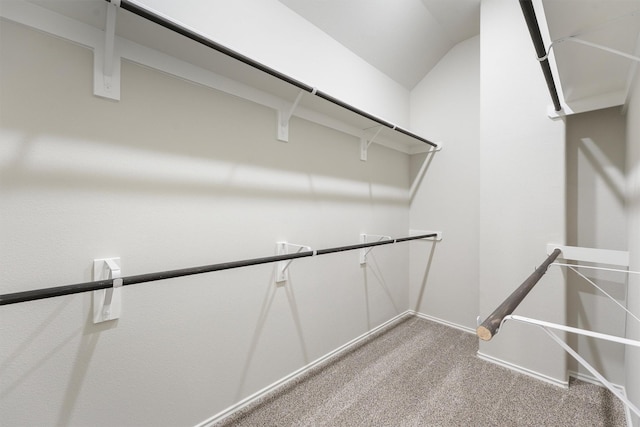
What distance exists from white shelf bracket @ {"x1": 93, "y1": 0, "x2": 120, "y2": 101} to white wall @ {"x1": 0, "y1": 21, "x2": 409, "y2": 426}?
32 mm

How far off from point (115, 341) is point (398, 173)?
8.08ft

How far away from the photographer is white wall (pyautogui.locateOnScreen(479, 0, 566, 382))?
5.63 feet

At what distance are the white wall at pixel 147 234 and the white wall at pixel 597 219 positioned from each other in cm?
172

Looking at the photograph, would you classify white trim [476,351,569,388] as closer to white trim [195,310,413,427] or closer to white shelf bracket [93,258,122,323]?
white trim [195,310,413,427]

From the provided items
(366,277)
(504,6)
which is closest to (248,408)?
(366,277)

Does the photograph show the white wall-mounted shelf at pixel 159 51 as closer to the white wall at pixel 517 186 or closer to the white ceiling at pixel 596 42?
the white ceiling at pixel 596 42

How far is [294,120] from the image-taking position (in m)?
1.74

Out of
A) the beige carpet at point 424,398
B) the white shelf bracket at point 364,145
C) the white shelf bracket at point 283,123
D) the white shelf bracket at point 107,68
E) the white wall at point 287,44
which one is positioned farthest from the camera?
the white shelf bracket at point 364,145

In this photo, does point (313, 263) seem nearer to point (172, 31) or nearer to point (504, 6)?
point (172, 31)

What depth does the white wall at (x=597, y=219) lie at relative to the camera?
5.51ft

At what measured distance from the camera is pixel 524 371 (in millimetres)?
1821

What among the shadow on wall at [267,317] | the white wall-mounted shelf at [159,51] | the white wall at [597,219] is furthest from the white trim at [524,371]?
the white wall-mounted shelf at [159,51]

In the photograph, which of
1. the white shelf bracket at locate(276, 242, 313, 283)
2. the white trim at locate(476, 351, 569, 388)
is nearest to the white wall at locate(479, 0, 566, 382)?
the white trim at locate(476, 351, 569, 388)

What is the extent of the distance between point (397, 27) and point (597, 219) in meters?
1.98
